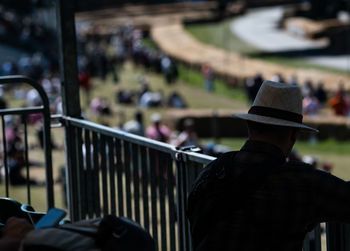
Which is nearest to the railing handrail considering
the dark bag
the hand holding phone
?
the hand holding phone

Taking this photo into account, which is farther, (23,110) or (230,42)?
(230,42)

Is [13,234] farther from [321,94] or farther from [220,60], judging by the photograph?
[220,60]

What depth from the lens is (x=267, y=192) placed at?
2.79 meters

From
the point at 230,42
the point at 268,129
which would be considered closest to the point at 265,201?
the point at 268,129

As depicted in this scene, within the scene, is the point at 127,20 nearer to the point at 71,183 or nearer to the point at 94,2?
the point at 94,2

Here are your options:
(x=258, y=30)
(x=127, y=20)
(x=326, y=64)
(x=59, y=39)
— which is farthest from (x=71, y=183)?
(x=127, y=20)

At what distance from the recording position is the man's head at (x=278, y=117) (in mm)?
2885

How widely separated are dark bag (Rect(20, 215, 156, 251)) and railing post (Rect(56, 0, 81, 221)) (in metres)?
2.53

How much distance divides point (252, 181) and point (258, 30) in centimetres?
5851

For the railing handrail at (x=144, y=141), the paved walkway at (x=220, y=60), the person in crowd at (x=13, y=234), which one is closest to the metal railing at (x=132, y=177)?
the railing handrail at (x=144, y=141)

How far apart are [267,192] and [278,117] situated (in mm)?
295

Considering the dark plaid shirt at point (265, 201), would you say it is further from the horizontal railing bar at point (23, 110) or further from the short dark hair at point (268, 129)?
the horizontal railing bar at point (23, 110)

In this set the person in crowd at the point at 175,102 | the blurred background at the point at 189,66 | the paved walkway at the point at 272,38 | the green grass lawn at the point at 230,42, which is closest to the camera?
the blurred background at the point at 189,66

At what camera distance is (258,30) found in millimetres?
60500
